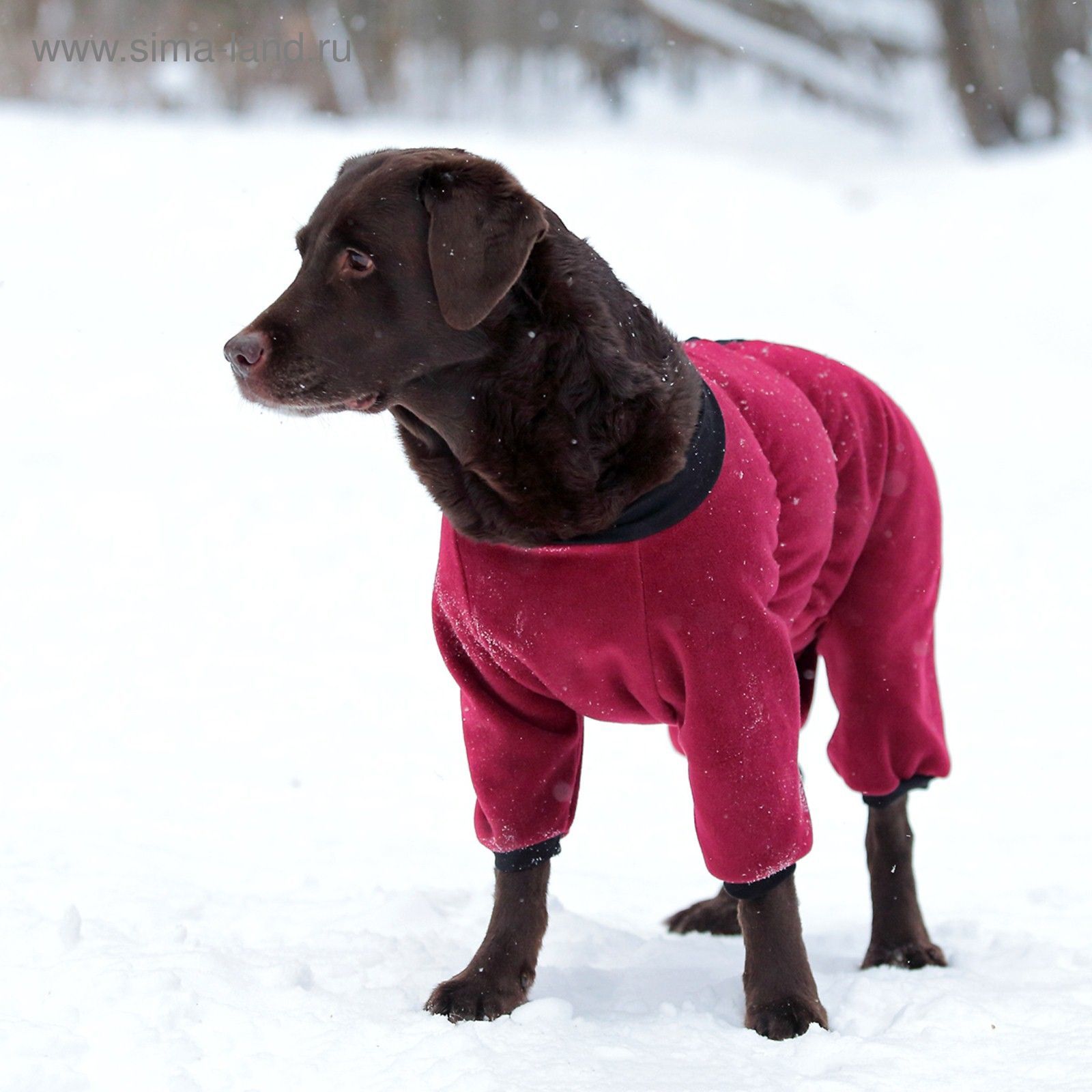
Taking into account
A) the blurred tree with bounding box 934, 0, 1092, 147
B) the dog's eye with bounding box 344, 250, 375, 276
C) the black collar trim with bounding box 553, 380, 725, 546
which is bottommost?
the black collar trim with bounding box 553, 380, 725, 546

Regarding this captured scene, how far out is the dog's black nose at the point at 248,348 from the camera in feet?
8.96

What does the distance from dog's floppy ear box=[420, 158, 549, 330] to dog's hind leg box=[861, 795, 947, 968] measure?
1759mm

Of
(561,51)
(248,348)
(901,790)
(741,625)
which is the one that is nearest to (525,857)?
(741,625)

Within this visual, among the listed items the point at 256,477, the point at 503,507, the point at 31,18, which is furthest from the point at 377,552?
the point at 31,18

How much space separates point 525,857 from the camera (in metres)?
3.10

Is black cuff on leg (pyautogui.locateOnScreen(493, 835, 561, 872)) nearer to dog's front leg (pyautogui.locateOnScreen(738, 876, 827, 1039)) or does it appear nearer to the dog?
the dog

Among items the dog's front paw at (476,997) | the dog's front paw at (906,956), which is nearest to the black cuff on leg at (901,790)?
the dog's front paw at (906,956)

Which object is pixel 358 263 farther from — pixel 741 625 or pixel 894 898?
pixel 894 898

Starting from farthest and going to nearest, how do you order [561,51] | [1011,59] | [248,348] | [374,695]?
[561,51]
[1011,59]
[374,695]
[248,348]

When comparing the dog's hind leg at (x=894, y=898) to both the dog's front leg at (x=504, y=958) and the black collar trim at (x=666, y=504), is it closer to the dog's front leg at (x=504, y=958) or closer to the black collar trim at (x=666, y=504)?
the dog's front leg at (x=504, y=958)

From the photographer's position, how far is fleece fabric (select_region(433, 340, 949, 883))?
2738mm

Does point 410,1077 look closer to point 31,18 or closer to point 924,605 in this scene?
point 924,605

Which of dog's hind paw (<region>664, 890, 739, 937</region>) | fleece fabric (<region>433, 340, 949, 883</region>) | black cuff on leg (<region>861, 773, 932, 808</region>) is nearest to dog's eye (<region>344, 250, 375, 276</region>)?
fleece fabric (<region>433, 340, 949, 883</region>)

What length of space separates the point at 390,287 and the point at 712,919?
204 cm
